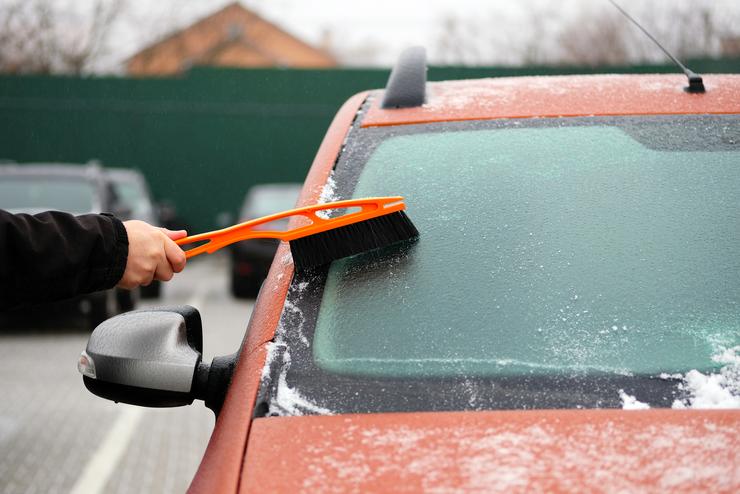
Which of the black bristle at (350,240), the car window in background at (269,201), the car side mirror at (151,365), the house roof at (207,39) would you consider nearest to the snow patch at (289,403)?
the car side mirror at (151,365)

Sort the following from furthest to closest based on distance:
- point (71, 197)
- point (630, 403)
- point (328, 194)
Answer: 1. point (71, 197)
2. point (328, 194)
3. point (630, 403)

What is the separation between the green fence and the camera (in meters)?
23.2

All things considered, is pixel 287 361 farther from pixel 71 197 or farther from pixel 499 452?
pixel 71 197

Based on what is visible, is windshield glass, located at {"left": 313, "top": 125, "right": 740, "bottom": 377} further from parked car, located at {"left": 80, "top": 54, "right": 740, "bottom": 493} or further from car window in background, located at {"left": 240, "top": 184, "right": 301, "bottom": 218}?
car window in background, located at {"left": 240, "top": 184, "right": 301, "bottom": 218}

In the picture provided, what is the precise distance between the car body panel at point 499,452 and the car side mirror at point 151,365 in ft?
1.07

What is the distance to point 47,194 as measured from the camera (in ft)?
39.0

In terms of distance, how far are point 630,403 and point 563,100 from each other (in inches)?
43.4

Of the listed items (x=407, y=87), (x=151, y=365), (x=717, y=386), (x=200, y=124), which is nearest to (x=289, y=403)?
(x=151, y=365)

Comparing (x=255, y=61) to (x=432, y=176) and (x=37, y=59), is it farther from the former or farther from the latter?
(x=432, y=176)

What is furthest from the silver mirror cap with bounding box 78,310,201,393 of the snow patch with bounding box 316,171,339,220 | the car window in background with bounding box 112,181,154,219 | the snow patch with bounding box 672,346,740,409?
the car window in background with bounding box 112,181,154,219

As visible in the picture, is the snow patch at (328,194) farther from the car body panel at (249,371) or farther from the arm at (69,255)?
the arm at (69,255)

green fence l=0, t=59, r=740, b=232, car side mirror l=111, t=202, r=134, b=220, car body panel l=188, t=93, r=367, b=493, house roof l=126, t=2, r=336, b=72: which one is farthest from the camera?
house roof l=126, t=2, r=336, b=72

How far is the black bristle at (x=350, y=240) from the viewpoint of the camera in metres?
2.38

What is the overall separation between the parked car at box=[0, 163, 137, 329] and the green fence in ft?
35.5
